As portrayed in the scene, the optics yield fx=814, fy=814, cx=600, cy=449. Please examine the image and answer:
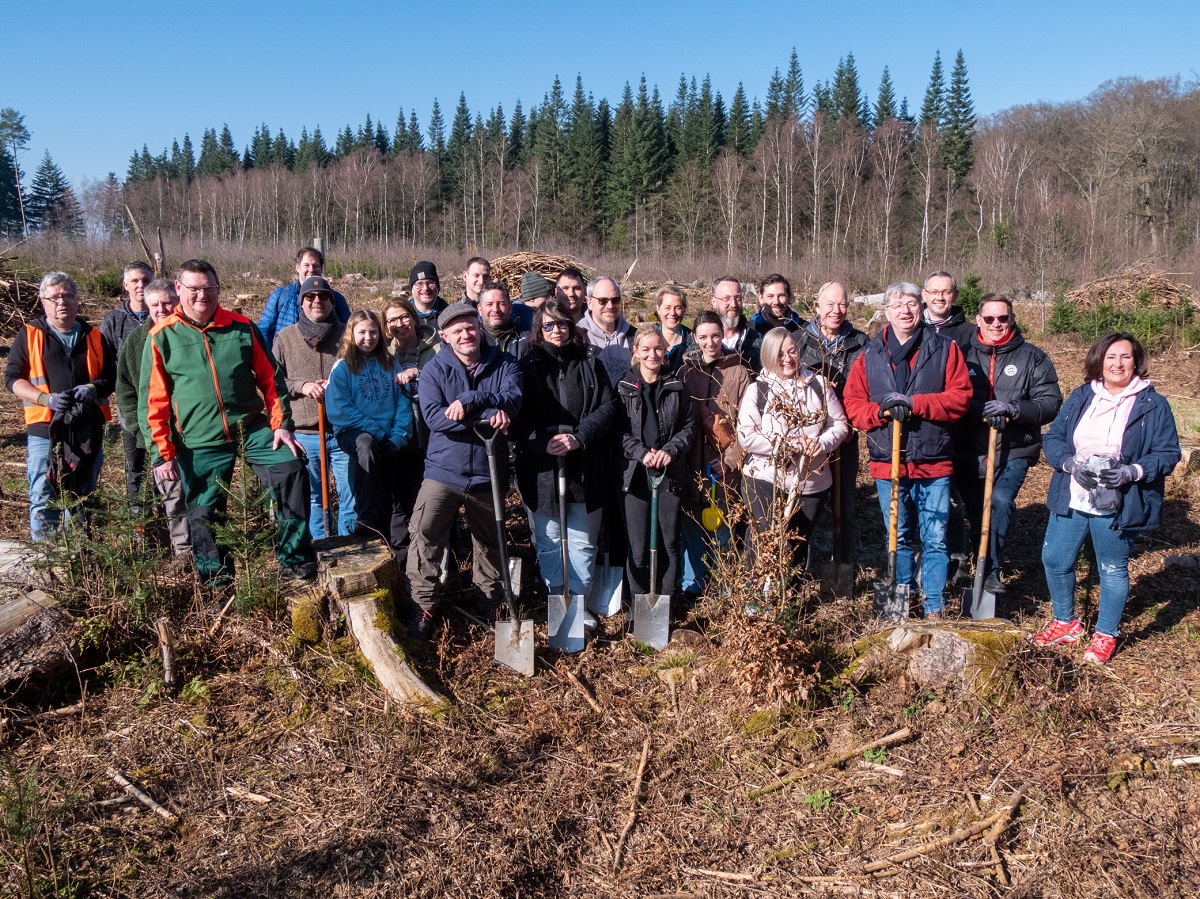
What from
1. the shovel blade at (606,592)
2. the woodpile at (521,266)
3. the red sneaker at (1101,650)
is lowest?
the red sneaker at (1101,650)

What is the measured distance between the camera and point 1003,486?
556 cm

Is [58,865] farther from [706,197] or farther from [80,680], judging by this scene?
[706,197]

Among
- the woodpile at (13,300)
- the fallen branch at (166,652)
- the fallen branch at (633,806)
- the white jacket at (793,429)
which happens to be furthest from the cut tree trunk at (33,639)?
the woodpile at (13,300)

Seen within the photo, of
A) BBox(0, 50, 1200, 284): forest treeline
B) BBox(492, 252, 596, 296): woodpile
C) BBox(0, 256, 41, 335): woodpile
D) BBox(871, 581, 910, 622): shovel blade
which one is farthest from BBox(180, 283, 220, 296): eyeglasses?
BBox(0, 50, 1200, 284): forest treeline

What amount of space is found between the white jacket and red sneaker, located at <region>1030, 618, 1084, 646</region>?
5.06 feet

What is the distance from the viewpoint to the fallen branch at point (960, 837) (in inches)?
131

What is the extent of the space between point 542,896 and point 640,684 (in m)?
1.65

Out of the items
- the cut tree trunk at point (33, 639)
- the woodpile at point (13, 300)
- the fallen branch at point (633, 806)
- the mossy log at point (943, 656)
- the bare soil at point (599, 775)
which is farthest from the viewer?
the woodpile at point (13, 300)

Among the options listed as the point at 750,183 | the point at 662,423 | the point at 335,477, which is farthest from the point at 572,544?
the point at 750,183

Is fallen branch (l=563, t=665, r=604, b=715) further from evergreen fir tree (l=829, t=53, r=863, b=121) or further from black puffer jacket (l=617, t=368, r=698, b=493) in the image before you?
evergreen fir tree (l=829, t=53, r=863, b=121)

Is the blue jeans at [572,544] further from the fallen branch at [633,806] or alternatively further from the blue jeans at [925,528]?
the blue jeans at [925,528]

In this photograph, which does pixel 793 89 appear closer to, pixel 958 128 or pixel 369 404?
pixel 958 128

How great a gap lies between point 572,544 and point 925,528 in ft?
7.38

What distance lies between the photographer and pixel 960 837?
11.3 feet
